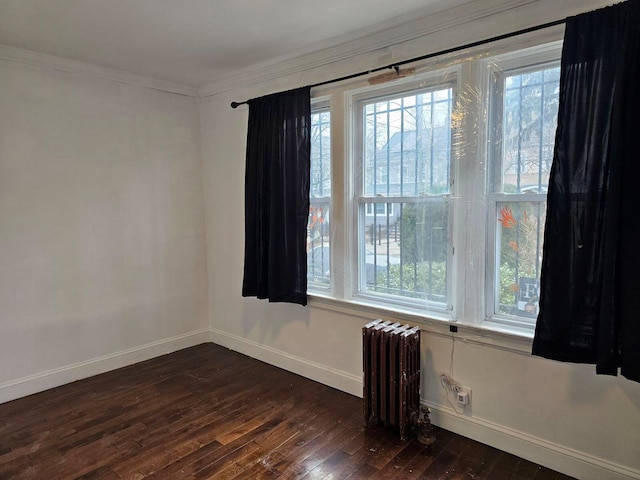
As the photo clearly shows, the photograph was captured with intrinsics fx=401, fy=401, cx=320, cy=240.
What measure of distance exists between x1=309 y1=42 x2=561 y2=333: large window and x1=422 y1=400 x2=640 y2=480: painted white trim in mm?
615

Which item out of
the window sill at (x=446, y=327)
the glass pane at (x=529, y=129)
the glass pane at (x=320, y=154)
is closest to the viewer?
the glass pane at (x=529, y=129)

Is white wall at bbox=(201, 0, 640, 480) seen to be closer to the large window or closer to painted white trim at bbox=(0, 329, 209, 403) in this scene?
the large window

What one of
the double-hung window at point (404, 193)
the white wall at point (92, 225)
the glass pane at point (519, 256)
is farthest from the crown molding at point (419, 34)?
the white wall at point (92, 225)

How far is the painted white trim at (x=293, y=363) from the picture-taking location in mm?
3119

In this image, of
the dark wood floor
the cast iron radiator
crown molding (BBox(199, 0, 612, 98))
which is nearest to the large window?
crown molding (BBox(199, 0, 612, 98))

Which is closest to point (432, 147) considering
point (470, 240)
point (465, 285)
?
point (470, 240)

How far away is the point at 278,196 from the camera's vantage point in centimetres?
333

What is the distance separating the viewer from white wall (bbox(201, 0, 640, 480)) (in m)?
2.06

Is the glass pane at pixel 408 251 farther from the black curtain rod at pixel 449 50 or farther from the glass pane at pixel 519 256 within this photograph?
the black curtain rod at pixel 449 50

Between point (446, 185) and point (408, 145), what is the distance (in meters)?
0.39

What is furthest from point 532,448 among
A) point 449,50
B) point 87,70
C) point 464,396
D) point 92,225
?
point 87,70

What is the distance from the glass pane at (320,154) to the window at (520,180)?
1302 mm

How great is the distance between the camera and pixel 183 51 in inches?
122

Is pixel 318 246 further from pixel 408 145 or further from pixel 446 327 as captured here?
pixel 446 327
